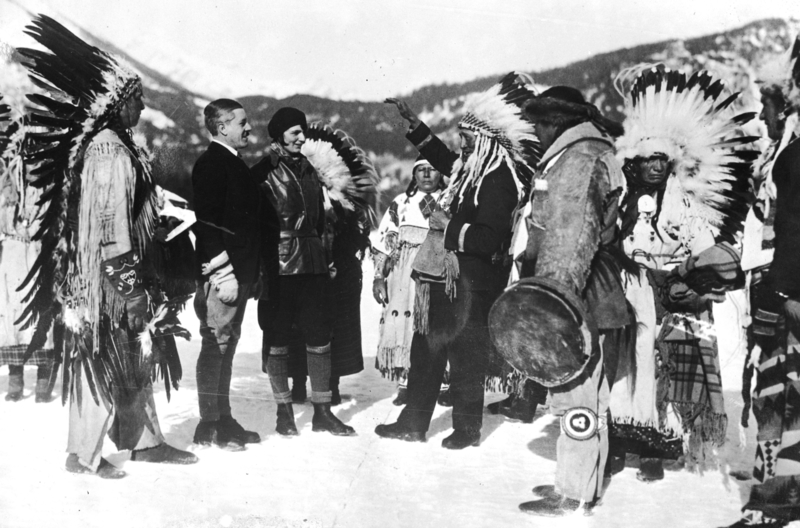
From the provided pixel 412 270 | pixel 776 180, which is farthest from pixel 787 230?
pixel 412 270

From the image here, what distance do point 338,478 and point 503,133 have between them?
205 centimetres

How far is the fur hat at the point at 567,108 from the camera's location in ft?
12.6

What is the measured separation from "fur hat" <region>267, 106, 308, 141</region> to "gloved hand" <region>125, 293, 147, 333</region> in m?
1.17

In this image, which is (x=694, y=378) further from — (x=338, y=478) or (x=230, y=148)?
(x=230, y=148)

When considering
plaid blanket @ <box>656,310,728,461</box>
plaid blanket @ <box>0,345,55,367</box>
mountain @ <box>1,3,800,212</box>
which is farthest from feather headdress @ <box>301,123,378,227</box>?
plaid blanket @ <box>0,345,55,367</box>

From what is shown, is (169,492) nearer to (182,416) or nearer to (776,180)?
(182,416)

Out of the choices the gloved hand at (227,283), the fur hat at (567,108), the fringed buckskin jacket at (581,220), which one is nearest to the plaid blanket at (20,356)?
the gloved hand at (227,283)

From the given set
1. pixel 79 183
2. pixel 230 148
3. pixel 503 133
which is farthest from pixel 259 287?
pixel 503 133

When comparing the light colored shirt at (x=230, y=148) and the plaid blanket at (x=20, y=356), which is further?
the plaid blanket at (x=20, y=356)

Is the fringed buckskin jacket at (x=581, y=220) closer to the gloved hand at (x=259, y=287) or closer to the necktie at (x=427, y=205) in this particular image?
the necktie at (x=427, y=205)

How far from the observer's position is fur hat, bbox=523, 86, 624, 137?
383cm

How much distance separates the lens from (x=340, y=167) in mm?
4426

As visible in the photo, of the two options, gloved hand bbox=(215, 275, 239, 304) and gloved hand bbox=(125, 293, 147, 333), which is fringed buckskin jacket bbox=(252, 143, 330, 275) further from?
gloved hand bbox=(125, 293, 147, 333)

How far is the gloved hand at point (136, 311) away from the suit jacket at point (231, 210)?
1.40ft
